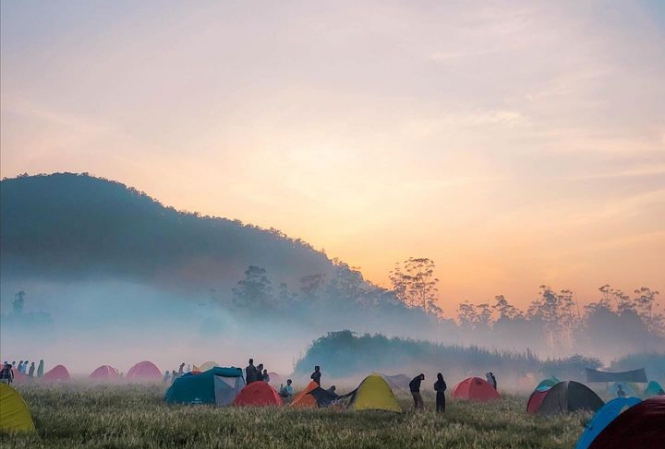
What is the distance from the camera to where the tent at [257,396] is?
24.2 metres

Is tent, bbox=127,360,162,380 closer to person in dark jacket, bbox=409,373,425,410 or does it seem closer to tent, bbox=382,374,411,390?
tent, bbox=382,374,411,390

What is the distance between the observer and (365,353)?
133 meters

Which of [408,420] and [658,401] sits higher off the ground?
[658,401]

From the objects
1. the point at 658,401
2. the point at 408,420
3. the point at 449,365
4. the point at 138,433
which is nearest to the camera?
the point at 658,401

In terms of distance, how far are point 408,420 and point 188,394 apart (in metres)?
10.4

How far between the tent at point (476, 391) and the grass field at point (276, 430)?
994cm

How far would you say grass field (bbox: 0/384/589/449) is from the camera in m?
12.9

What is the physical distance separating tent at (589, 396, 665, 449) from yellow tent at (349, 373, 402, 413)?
15395mm

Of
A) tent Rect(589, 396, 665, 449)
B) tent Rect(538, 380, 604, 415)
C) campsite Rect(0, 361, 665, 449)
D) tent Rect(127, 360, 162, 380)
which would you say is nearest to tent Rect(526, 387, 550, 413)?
campsite Rect(0, 361, 665, 449)

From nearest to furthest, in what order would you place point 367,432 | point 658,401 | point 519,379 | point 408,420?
point 658,401
point 367,432
point 408,420
point 519,379

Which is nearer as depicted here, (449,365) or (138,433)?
(138,433)

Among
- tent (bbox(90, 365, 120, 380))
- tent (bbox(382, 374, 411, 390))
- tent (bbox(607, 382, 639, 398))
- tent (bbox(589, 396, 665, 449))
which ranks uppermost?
tent (bbox(589, 396, 665, 449))

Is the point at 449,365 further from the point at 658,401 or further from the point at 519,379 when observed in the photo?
the point at 658,401

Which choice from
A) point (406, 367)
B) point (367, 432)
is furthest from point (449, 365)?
point (367, 432)
